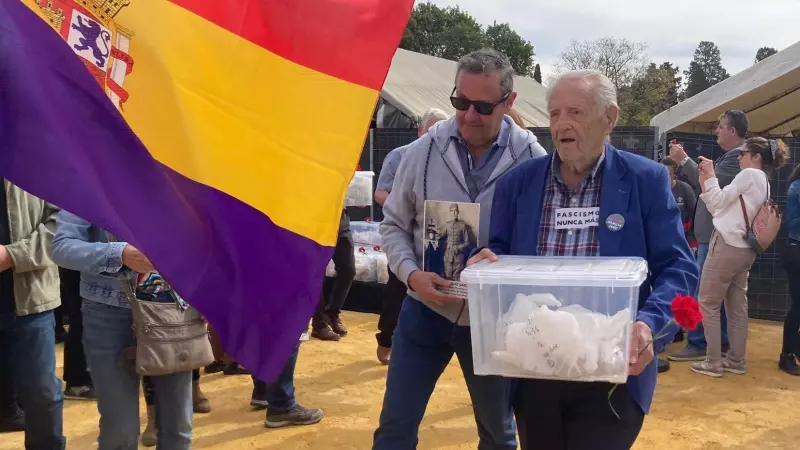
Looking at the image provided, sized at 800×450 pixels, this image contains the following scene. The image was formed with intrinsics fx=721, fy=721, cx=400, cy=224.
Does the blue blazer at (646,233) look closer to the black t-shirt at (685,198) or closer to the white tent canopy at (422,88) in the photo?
the black t-shirt at (685,198)

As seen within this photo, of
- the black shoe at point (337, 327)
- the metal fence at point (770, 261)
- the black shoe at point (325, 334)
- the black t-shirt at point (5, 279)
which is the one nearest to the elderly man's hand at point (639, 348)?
the black t-shirt at point (5, 279)

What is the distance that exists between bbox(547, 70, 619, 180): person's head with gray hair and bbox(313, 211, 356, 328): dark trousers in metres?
4.57

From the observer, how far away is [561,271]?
2160 mm

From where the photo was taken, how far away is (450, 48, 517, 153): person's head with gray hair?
10.1ft

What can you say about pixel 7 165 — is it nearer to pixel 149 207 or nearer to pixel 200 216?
pixel 149 207

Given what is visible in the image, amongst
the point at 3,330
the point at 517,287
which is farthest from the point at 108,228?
the point at 3,330

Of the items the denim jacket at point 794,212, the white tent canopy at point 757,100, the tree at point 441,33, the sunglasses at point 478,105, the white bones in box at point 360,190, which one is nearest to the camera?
the sunglasses at point 478,105

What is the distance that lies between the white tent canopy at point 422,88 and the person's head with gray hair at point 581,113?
10548mm

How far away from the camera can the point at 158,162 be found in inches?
78.8

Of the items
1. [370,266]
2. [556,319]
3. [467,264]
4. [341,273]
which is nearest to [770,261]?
[370,266]

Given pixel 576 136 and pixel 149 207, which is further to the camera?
pixel 576 136

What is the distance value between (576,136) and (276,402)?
320 cm

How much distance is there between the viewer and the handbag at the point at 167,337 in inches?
117

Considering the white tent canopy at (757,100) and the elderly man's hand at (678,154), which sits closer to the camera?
the elderly man's hand at (678,154)
